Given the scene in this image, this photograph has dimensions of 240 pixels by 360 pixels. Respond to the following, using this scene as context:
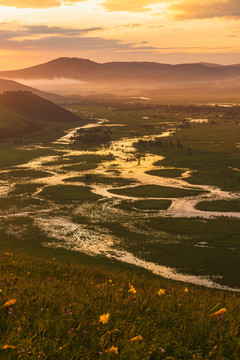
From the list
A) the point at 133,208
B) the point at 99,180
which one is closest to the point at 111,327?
the point at 133,208

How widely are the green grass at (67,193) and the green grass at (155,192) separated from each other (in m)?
6.24

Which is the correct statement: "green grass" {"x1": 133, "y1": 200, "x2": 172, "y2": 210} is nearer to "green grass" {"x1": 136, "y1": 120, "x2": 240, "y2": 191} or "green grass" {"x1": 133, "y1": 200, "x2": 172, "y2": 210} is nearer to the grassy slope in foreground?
"green grass" {"x1": 136, "y1": 120, "x2": 240, "y2": 191}

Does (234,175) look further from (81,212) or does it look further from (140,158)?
(81,212)

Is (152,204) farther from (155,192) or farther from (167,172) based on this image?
(167,172)

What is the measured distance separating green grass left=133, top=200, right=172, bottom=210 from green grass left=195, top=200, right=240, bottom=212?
6.30 meters

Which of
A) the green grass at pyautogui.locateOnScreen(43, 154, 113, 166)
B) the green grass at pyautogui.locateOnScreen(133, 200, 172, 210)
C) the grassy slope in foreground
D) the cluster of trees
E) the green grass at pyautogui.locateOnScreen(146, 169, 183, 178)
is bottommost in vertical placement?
the green grass at pyautogui.locateOnScreen(133, 200, 172, 210)

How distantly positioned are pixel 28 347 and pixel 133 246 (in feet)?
162

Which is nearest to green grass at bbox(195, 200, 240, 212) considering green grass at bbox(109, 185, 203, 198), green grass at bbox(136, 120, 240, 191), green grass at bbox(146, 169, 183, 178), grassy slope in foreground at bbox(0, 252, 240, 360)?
green grass at bbox(109, 185, 203, 198)

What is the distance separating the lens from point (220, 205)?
7300 cm

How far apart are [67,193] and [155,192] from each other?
784 inches

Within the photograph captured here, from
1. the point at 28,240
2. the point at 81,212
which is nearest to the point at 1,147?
the point at 81,212

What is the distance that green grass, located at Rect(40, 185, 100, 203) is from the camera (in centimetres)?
7907

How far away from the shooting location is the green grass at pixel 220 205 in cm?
7100

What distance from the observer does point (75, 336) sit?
20.1ft
